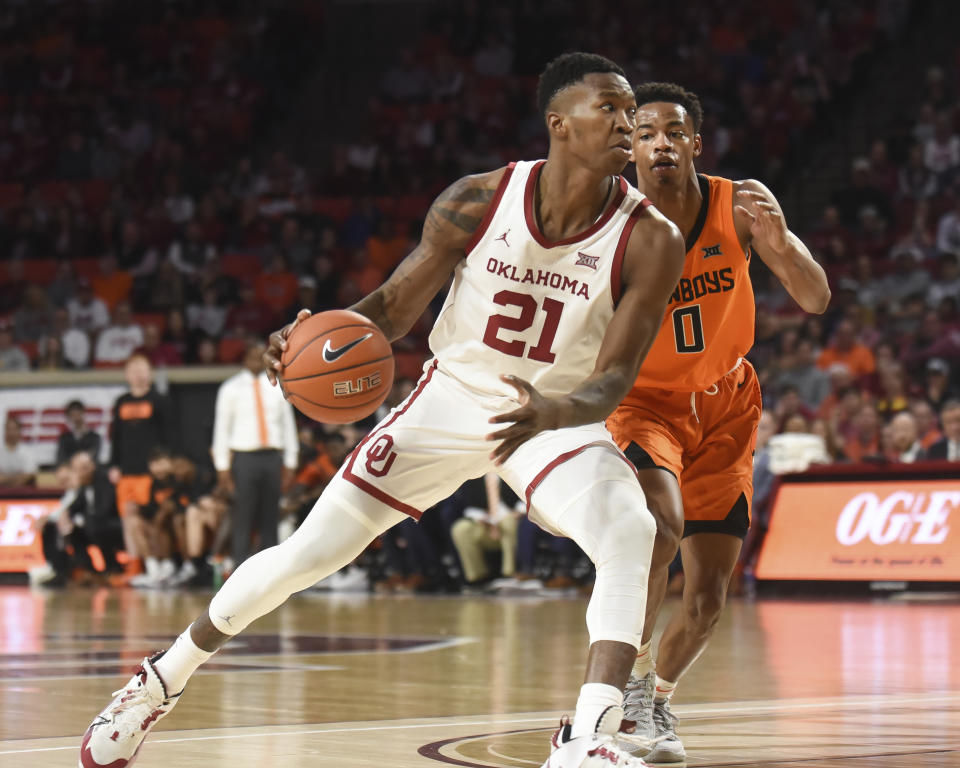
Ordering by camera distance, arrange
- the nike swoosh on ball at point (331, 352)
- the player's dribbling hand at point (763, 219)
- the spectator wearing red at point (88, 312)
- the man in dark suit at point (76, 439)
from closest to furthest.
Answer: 1. the nike swoosh on ball at point (331, 352)
2. the player's dribbling hand at point (763, 219)
3. the man in dark suit at point (76, 439)
4. the spectator wearing red at point (88, 312)

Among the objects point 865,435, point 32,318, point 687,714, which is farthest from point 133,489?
point 687,714

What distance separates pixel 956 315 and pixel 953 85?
A: 4517mm

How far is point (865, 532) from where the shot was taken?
1200 centimetres

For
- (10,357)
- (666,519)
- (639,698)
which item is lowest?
(639,698)

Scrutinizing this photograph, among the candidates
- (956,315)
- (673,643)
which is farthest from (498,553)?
(673,643)

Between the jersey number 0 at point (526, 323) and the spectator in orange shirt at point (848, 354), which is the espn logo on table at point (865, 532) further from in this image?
the jersey number 0 at point (526, 323)

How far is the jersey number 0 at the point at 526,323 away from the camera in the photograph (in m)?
4.28

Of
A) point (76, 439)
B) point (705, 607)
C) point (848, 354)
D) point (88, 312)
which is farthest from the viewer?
point (88, 312)

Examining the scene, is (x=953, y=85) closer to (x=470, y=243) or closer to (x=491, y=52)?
(x=491, y=52)

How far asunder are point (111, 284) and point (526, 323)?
50.8ft

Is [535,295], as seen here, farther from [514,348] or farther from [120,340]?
[120,340]

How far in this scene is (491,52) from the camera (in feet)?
69.2

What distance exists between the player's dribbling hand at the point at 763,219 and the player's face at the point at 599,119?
87 centimetres

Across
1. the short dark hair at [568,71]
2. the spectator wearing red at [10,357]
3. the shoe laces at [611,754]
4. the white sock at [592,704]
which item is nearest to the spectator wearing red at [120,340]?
the spectator wearing red at [10,357]
